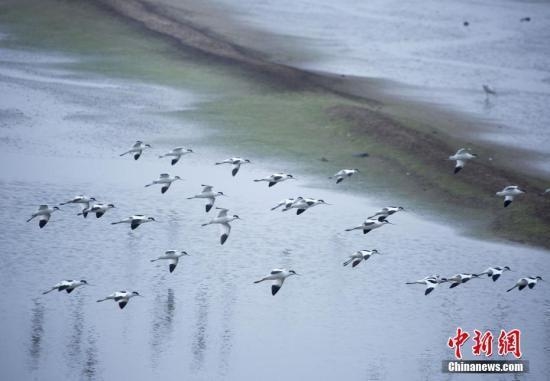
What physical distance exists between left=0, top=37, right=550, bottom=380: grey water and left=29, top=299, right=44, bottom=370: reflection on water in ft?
0.19

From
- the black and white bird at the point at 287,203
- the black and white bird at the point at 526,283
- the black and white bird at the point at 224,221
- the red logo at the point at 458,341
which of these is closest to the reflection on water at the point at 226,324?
the black and white bird at the point at 224,221

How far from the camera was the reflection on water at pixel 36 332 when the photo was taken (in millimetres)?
36344

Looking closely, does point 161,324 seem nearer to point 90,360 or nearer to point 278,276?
point 90,360

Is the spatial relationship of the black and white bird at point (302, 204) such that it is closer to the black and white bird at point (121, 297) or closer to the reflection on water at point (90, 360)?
the black and white bird at point (121, 297)

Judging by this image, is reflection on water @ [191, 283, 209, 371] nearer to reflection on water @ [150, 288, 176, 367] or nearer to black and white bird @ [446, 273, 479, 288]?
reflection on water @ [150, 288, 176, 367]

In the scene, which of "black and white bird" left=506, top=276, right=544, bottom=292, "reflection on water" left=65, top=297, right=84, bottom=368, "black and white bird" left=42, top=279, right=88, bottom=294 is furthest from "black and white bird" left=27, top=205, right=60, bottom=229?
"black and white bird" left=506, top=276, right=544, bottom=292

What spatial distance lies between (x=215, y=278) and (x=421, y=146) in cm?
1450

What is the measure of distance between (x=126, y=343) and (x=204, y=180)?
49.2ft

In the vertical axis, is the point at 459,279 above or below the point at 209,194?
below

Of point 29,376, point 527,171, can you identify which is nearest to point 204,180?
point 527,171

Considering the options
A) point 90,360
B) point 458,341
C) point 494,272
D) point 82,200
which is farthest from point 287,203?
point 90,360

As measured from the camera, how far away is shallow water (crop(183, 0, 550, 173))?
64.1 m

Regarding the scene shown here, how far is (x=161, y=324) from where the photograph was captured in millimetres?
38781

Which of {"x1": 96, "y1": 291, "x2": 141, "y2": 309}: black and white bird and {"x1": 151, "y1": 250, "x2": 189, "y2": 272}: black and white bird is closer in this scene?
{"x1": 96, "y1": 291, "x2": 141, "y2": 309}: black and white bird
